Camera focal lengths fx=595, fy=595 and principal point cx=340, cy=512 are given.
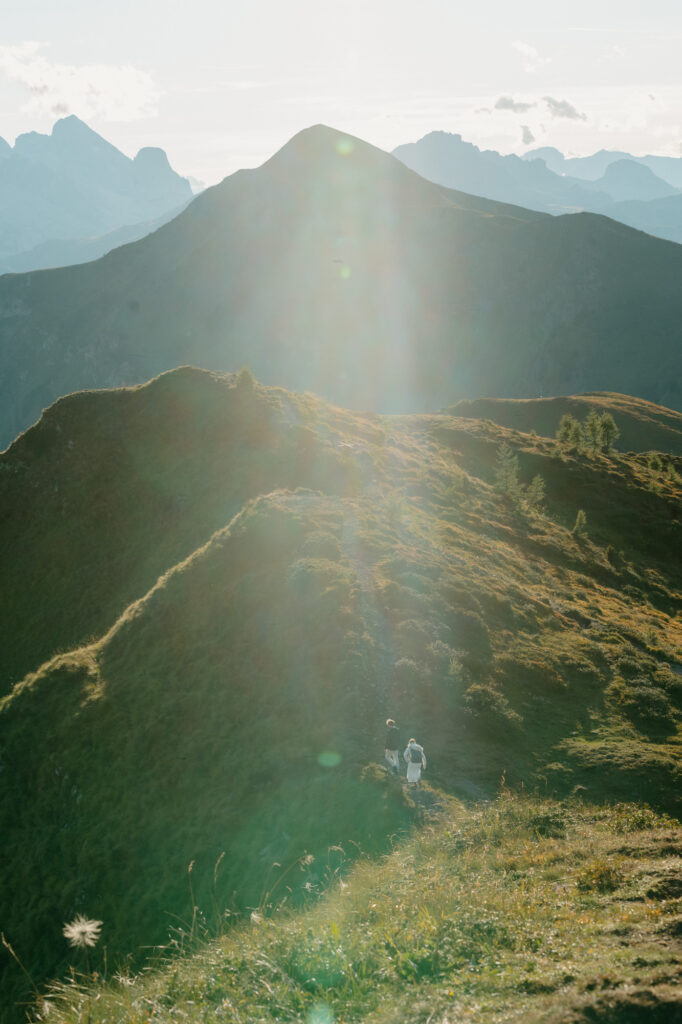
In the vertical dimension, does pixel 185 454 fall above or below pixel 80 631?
above

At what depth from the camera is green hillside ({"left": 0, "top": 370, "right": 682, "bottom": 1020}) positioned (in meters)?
21.2

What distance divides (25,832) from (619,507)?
60246 millimetres

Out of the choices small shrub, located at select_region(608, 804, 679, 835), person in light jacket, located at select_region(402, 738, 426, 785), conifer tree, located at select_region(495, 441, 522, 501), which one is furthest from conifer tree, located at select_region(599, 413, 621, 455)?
person in light jacket, located at select_region(402, 738, 426, 785)

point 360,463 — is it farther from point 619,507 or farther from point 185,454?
point 619,507

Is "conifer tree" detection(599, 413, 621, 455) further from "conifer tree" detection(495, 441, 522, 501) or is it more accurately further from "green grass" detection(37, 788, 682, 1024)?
"green grass" detection(37, 788, 682, 1024)

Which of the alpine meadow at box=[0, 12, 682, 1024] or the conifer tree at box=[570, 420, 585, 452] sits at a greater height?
the conifer tree at box=[570, 420, 585, 452]

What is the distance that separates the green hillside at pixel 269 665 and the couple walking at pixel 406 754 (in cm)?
75

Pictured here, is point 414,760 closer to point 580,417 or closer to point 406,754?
point 406,754

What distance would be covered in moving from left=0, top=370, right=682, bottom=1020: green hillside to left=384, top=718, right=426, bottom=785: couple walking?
75 cm

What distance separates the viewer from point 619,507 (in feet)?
211

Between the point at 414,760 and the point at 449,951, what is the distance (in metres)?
10.3

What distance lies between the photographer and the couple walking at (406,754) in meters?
21.3

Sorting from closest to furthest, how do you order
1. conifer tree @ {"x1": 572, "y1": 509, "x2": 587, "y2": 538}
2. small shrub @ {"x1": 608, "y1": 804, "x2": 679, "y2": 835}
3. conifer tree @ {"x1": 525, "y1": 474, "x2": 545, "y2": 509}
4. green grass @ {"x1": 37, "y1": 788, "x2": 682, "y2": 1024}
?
1. green grass @ {"x1": 37, "y1": 788, "x2": 682, "y2": 1024}
2. small shrub @ {"x1": 608, "y1": 804, "x2": 679, "y2": 835}
3. conifer tree @ {"x1": 572, "y1": 509, "x2": 587, "y2": 538}
4. conifer tree @ {"x1": 525, "y1": 474, "x2": 545, "y2": 509}

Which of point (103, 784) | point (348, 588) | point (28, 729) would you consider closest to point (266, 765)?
point (103, 784)
